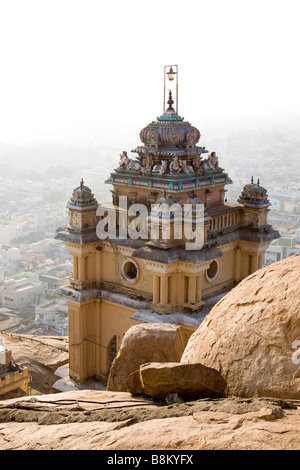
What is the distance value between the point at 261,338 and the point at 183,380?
1077 millimetres

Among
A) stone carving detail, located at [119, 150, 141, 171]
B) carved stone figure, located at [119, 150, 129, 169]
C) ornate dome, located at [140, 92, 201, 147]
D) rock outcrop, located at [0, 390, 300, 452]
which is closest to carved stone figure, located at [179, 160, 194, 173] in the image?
ornate dome, located at [140, 92, 201, 147]

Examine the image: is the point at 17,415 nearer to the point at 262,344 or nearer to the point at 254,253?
the point at 262,344

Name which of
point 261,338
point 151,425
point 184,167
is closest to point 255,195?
point 184,167

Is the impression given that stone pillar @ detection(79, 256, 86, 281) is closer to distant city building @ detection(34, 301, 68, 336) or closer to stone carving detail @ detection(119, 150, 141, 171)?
stone carving detail @ detection(119, 150, 141, 171)

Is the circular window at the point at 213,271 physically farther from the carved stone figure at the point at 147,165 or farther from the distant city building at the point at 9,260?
the distant city building at the point at 9,260

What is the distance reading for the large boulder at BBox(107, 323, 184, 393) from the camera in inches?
368

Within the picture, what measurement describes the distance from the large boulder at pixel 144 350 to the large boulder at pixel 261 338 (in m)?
1.35

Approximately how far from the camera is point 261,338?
7.00 meters

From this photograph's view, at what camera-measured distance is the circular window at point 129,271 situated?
19516 mm

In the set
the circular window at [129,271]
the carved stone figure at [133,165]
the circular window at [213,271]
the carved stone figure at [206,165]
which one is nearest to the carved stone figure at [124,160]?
the carved stone figure at [133,165]

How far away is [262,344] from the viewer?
6965mm

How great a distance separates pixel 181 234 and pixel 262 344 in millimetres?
10827

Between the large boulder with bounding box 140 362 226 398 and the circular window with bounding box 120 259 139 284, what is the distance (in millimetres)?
12475
